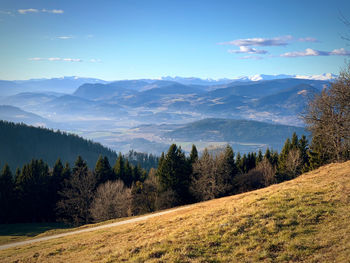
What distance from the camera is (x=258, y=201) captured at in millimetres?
20812

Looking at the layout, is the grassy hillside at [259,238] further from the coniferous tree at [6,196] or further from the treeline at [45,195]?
the coniferous tree at [6,196]

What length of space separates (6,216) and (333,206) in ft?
212

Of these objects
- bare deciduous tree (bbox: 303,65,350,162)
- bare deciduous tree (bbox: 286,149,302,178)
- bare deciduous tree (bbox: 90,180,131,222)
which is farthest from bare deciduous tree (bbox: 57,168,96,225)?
bare deciduous tree (bbox: 303,65,350,162)

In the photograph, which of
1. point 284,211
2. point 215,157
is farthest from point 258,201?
point 215,157

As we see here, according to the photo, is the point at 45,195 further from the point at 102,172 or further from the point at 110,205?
the point at 110,205

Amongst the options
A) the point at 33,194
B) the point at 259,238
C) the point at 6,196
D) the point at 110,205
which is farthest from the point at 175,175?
the point at 259,238

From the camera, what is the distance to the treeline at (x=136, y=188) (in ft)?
178

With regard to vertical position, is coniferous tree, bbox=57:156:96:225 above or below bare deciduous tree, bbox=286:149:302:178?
below

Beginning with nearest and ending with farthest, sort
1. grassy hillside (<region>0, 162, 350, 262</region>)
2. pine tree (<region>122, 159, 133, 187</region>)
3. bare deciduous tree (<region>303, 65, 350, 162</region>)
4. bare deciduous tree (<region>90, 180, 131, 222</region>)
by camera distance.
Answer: grassy hillside (<region>0, 162, 350, 262</region>)
bare deciduous tree (<region>303, 65, 350, 162</region>)
bare deciduous tree (<region>90, 180, 131, 222</region>)
pine tree (<region>122, 159, 133, 187</region>)

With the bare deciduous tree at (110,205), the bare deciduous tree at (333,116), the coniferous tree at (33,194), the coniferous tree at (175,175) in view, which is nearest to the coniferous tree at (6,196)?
the coniferous tree at (33,194)

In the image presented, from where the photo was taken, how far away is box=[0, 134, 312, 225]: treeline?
54.2 metres

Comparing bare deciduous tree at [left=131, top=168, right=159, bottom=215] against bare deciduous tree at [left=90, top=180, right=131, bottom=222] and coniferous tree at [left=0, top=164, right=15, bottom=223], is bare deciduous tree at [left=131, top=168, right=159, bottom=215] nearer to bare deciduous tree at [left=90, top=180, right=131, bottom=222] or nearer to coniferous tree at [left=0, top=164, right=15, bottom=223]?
bare deciduous tree at [left=90, top=180, right=131, bottom=222]

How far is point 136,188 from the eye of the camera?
60.6m

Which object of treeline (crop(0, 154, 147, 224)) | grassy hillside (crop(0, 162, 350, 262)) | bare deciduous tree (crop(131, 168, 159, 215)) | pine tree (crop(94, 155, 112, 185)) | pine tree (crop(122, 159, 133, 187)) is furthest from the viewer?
pine tree (crop(122, 159, 133, 187))
